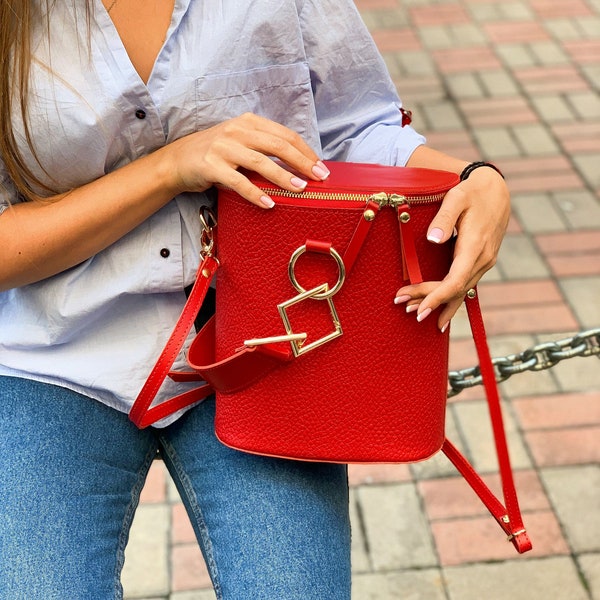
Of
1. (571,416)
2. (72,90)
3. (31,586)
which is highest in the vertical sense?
(72,90)

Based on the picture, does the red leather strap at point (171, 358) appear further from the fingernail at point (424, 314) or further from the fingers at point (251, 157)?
the fingernail at point (424, 314)

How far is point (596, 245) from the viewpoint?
3.28m

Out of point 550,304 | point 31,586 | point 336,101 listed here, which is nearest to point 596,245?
point 550,304

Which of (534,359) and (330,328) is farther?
(534,359)

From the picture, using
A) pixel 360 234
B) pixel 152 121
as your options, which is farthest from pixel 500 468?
pixel 152 121

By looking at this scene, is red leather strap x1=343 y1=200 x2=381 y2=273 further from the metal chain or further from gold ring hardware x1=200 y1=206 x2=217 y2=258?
the metal chain

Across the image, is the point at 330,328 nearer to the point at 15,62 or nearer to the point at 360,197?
the point at 360,197

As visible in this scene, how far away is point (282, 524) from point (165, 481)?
1.35m

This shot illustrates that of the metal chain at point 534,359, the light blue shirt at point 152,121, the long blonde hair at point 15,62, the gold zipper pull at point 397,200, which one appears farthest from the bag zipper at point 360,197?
the metal chain at point 534,359

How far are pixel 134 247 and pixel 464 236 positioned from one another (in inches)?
16.7

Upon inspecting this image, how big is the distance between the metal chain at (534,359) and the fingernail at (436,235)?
41 cm

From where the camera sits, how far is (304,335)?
112 cm

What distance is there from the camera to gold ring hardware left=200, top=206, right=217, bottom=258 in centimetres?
118

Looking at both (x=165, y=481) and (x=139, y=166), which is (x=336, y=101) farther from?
(x=165, y=481)
